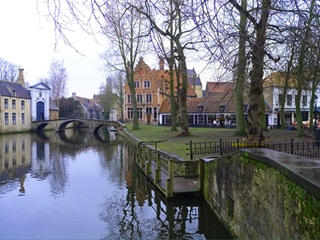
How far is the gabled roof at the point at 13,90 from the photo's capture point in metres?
42.2

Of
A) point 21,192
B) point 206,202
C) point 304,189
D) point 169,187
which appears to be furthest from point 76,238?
point 304,189

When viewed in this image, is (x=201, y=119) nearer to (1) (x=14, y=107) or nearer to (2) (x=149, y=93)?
(2) (x=149, y=93)

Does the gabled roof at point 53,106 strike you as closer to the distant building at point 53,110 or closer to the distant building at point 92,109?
the distant building at point 53,110

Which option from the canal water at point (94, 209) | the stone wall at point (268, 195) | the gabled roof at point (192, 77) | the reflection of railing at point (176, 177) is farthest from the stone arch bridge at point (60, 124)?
the stone wall at point (268, 195)

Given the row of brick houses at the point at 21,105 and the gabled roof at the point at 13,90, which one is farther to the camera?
the gabled roof at the point at 13,90

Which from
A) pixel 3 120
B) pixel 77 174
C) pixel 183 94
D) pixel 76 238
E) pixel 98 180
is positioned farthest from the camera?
pixel 3 120

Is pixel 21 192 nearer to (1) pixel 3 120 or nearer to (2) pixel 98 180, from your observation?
(2) pixel 98 180

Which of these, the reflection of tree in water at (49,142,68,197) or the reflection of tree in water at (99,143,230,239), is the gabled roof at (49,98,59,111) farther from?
the reflection of tree in water at (99,143,230,239)

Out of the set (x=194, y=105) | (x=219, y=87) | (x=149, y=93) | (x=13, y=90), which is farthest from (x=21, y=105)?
(x=219, y=87)

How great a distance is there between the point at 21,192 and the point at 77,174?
3.53 meters

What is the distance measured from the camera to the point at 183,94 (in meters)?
19.9

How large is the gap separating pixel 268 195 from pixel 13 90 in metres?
46.3

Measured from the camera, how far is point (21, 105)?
45250mm

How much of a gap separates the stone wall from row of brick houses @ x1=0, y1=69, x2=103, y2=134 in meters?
40.2
